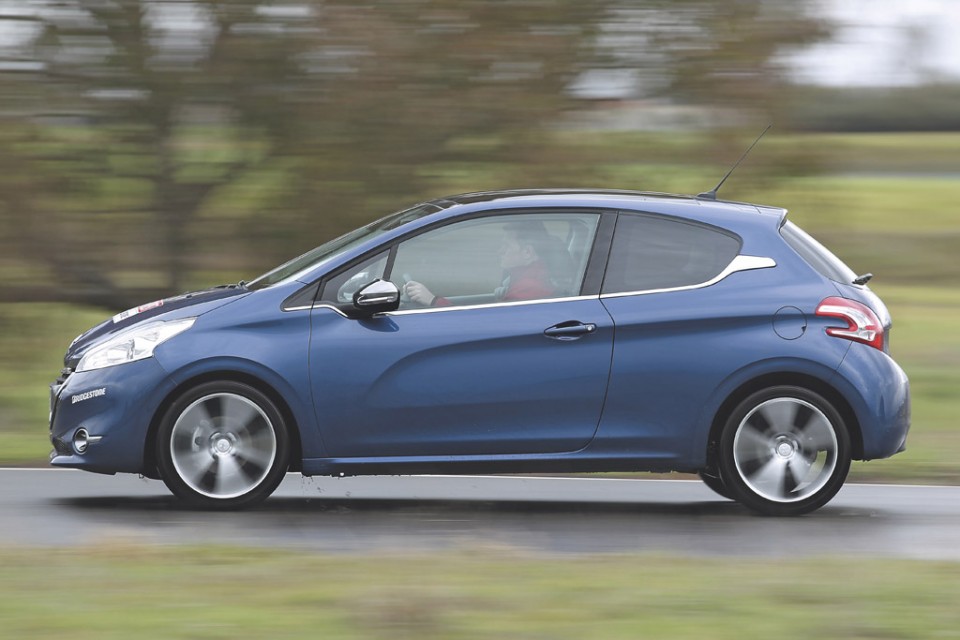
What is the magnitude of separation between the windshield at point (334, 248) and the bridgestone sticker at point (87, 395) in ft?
2.91

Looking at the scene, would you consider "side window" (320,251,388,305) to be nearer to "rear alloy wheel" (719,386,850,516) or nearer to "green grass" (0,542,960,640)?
"green grass" (0,542,960,640)

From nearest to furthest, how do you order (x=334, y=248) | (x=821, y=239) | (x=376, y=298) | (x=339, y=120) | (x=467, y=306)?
(x=376, y=298) → (x=467, y=306) → (x=334, y=248) → (x=339, y=120) → (x=821, y=239)

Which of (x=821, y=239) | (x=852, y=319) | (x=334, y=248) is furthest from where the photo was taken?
(x=821, y=239)

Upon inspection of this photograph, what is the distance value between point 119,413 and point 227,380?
20.4 inches

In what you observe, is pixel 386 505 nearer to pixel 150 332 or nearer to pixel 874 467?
pixel 150 332

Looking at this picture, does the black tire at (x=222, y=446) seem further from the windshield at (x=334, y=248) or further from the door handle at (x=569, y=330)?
the door handle at (x=569, y=330)

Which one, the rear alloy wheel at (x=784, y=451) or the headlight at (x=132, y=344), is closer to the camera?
the headlight at (x=132, y=344)

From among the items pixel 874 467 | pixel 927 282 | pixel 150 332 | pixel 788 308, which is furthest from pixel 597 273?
pixel 927 282

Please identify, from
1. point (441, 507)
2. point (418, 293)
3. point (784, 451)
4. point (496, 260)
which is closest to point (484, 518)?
point (441, 507)

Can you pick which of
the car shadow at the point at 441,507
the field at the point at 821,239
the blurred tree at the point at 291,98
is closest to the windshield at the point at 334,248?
the car shadow at the point at 441,507

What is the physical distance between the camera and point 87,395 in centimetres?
732

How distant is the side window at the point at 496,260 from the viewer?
7426 mm

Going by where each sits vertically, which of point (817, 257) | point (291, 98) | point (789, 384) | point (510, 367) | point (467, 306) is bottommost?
point (789, 384)

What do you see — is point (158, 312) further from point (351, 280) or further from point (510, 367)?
point (510, 367)
